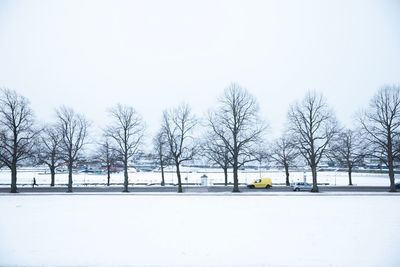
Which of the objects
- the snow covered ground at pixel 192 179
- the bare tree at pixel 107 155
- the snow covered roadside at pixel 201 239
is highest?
the bare tree at pixel 107 155

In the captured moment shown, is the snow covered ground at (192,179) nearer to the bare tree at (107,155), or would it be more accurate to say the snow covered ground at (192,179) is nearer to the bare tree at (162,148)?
the bare tree at (107,155)

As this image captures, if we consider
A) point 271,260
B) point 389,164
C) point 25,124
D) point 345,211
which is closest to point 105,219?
point 271,260

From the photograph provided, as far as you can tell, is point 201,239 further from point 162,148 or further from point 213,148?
point 162,148

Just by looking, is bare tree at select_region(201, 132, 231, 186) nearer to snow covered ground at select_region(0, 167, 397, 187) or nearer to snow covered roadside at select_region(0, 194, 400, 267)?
snow covered ground at select_region(0, 167, 397, 187)

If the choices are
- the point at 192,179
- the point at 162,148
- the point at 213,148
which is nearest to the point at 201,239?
the point at 213,148

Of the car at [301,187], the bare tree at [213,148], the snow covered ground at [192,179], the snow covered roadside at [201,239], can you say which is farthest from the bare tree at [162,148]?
the snow covered roadside at [201,239]

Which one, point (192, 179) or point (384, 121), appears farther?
point (192, 179)

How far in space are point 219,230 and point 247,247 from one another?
309 centimetres

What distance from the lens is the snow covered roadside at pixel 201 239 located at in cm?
1073

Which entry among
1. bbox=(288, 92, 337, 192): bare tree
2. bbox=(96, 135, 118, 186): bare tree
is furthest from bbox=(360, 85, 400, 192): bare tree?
bbox=(96, 135, 118, 186): bare tree

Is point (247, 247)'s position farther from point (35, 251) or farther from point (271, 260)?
point (35, 251)

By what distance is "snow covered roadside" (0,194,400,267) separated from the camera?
10734 mm

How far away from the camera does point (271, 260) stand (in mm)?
10734

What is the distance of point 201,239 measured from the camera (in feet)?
43.9
